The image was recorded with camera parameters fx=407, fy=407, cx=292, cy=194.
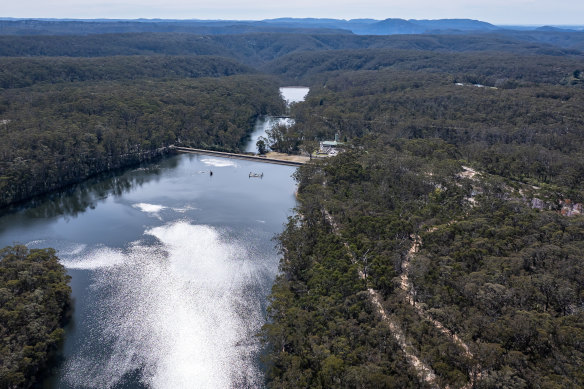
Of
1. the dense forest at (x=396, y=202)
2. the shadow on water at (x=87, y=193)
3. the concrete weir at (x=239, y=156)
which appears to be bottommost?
the shadow on water at (x=87, y=193)

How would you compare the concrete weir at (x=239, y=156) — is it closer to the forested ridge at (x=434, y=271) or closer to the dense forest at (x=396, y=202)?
the dense forest at (x=396, y=202)

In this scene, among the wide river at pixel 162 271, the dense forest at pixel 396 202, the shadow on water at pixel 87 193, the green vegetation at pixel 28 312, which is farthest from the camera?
the shadow on water at pixel 87 193

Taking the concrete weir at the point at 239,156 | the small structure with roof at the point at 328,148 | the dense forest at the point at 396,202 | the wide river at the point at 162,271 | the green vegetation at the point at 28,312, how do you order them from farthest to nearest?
the small structure with roof at the point at 328,148
the concrete weir at the point at 239,156
the wide river at the point at 162,271
the green vegetation at the point at 28,312
the dense forest at the point at 396,202

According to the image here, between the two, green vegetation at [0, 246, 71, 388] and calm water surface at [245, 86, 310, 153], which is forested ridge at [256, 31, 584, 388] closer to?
green vegetation at [0, 246, 71, 388]

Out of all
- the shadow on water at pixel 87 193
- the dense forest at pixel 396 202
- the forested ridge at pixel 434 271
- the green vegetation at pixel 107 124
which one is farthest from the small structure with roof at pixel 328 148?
the shadow on water at pixel 87 193

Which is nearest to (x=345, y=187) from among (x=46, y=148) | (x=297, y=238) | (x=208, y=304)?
(x=297, y=238)

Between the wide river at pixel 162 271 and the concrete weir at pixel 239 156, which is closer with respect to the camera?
the wide river at pixel 162 271

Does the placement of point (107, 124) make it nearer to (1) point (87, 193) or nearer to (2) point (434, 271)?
(1) point (87, 193)

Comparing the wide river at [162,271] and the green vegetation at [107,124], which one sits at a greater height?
the green vegetation at [107,124]
